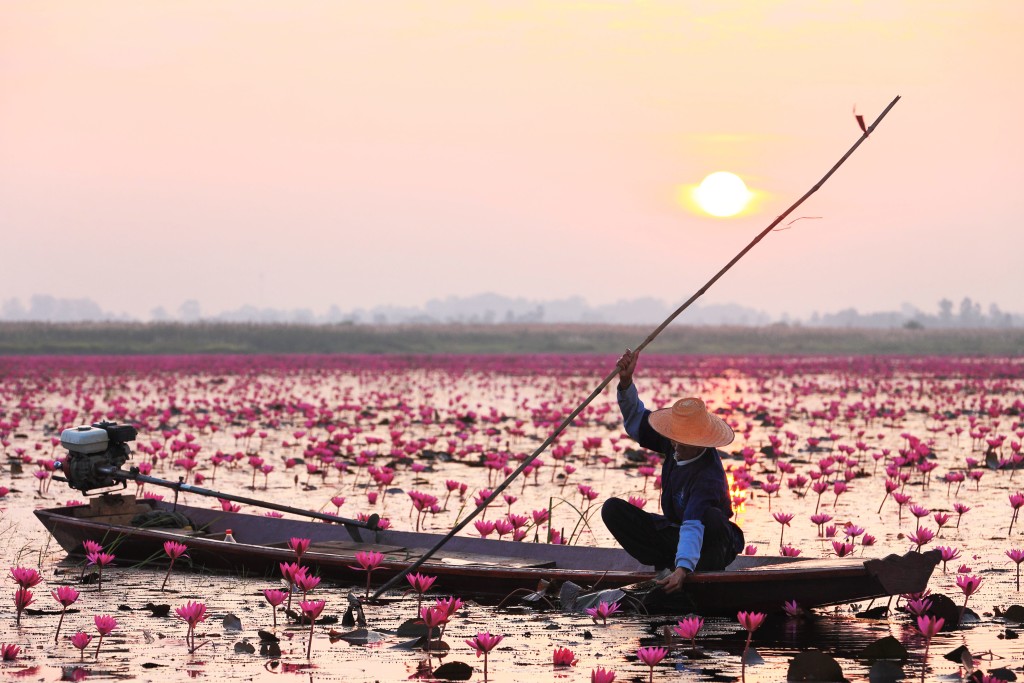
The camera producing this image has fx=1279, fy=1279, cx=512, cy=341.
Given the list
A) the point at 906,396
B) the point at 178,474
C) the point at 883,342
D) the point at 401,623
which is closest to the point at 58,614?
the point at 401,623

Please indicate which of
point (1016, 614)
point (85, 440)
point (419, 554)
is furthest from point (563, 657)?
point (85, 440)

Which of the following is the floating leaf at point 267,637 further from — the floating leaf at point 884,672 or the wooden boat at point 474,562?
the floating leaf at point 884,672

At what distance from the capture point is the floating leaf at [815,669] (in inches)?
210

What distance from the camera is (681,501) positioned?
23.4ft

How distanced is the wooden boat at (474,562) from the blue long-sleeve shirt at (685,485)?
22cm

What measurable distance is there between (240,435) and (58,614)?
908 cm

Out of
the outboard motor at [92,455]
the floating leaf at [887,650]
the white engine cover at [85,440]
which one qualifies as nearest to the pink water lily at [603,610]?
the floating leaf at [887,650]

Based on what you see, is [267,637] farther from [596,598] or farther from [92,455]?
[92,455]

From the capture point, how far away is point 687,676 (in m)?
5.51

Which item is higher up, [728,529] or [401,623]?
[728,529]

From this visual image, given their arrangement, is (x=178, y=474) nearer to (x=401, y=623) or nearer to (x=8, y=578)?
(x=8, y=578)

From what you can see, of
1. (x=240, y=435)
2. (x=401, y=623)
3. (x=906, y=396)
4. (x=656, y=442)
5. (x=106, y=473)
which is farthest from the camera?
(x=906, y=396)

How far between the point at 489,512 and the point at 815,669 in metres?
5.17

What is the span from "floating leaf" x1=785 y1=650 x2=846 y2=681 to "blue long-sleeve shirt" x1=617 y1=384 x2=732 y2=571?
4.19 feet
